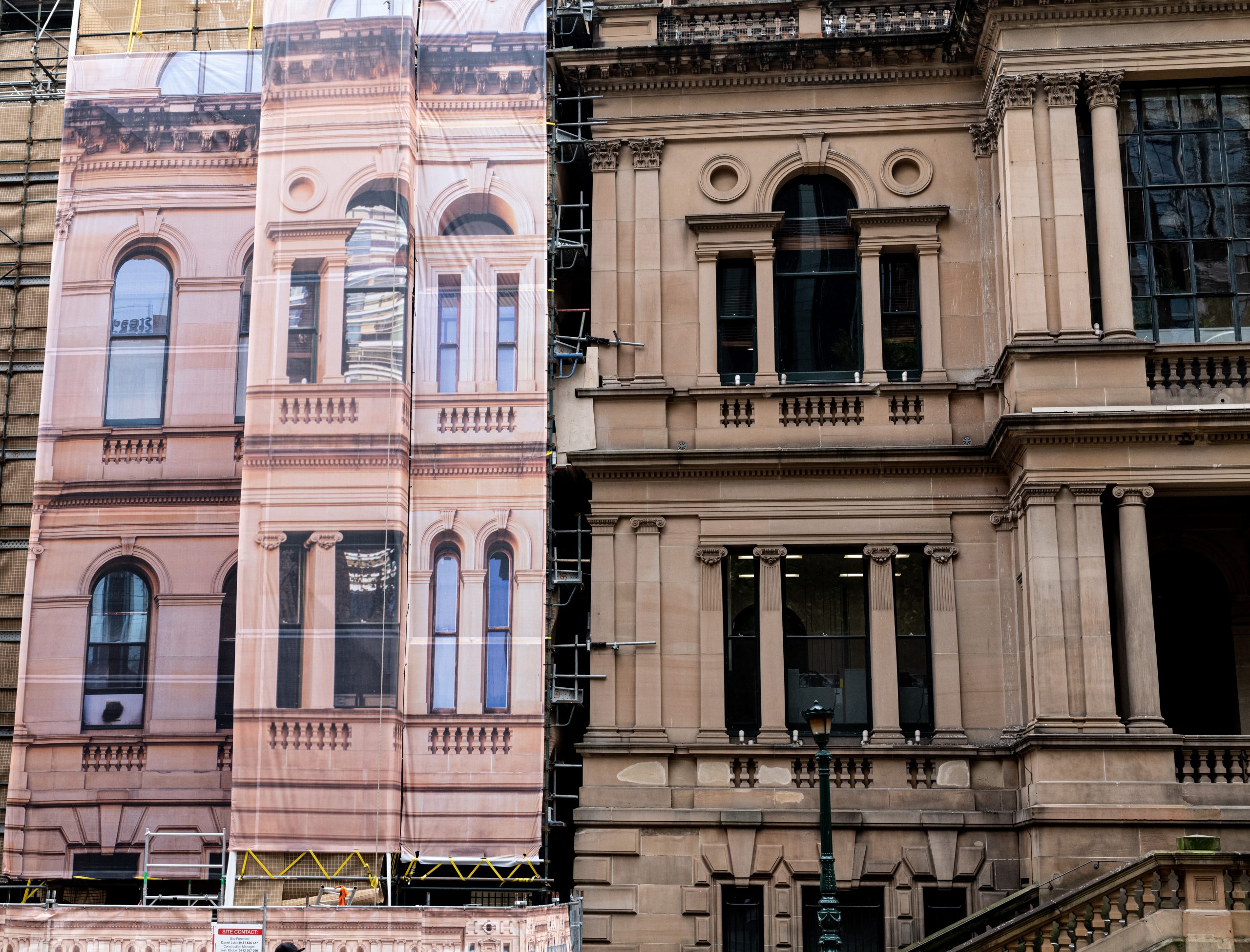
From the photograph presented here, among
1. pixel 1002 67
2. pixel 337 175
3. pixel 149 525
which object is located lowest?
pixel 149 525

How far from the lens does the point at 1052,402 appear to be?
782 inches

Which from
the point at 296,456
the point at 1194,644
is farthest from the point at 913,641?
the point at 296,456

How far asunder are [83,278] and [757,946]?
14232mm

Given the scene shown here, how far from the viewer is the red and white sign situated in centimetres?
1616

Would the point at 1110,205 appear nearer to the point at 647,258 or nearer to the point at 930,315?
the point at 930,315

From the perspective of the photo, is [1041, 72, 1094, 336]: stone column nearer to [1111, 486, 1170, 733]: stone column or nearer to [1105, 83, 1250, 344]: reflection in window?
[1105, 83, 1250, 344]: reflection in window

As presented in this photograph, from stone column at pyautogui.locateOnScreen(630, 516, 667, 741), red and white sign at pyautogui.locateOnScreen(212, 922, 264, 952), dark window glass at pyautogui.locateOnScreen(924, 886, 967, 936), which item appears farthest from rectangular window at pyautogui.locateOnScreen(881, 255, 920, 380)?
red and white sign at pyautogui.locateOnScreen(212, 922, 264, 952)

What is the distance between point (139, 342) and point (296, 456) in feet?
12.5

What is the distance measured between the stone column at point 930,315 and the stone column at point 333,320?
8714mm

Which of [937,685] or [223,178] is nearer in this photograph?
[937,685]

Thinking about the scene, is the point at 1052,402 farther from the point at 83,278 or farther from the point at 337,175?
the point at 83,278

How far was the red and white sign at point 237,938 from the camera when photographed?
1616 centimetres

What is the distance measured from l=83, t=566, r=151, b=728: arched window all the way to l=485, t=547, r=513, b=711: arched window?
5.21 meters

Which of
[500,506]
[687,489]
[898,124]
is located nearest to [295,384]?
[500,506]
